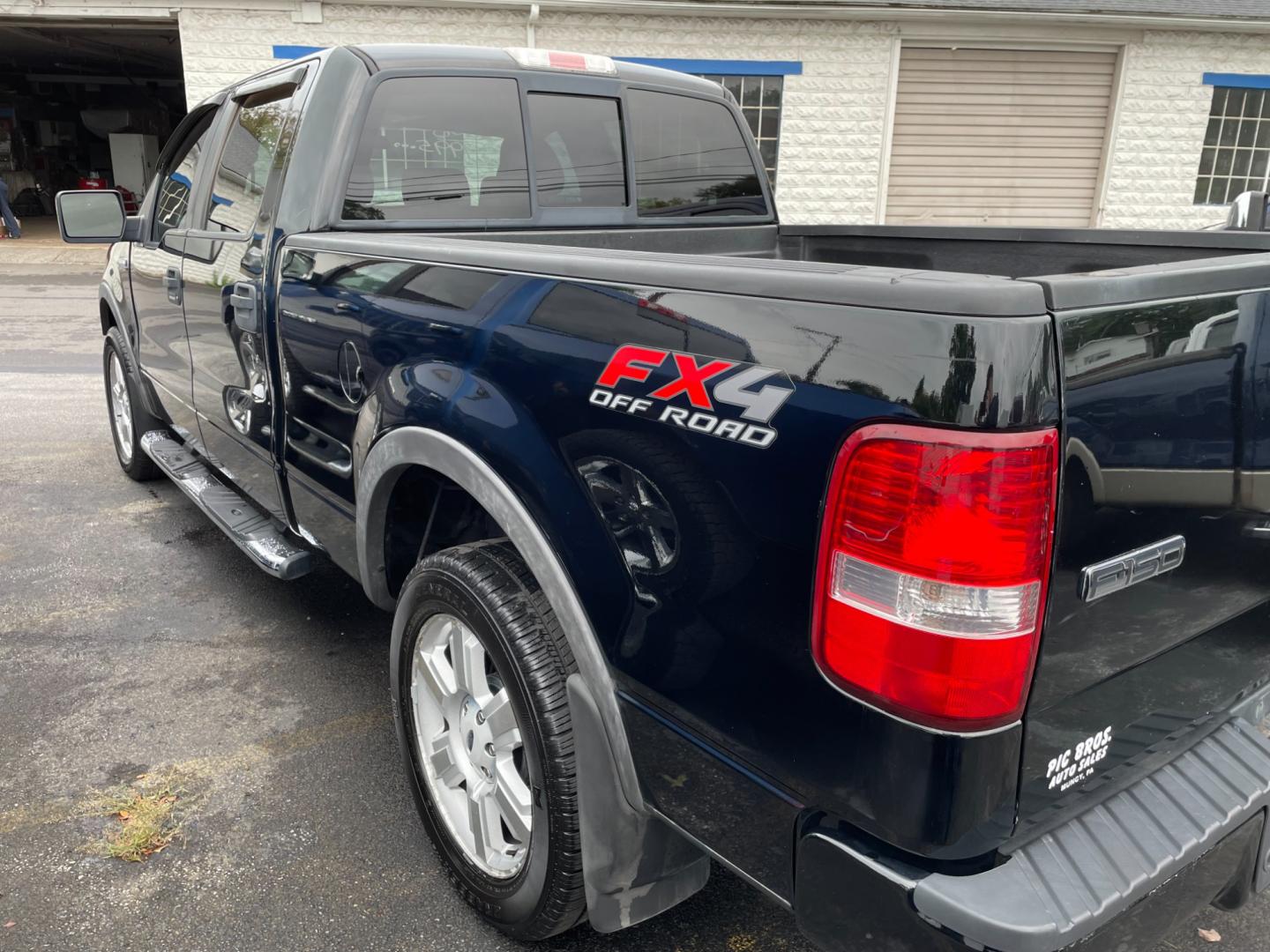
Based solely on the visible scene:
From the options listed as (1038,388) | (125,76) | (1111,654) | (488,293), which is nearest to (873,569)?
(1038,388)

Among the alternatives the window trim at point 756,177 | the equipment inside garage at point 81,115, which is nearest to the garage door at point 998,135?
the window trim at point 756,177

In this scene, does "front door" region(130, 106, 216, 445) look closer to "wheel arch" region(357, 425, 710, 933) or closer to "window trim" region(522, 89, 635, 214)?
"window trim" region(522, 89, 635, 214)

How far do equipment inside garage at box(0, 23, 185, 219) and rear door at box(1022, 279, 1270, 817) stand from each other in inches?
867

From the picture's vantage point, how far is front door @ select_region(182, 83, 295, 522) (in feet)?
9.96

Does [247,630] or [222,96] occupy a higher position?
[222,96]

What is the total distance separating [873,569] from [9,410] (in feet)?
23.8

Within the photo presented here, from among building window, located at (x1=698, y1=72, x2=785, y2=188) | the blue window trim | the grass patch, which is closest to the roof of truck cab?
the grass patch

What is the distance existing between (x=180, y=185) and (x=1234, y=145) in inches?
554

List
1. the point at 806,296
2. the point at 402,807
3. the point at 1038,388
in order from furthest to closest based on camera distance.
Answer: the point at 402,807 → the point at 806,296 → the point at 1038,388

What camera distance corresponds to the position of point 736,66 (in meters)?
12.6

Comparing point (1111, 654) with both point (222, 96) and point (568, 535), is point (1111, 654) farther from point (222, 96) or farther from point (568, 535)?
point (222, 96)

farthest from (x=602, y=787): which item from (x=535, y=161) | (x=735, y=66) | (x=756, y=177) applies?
(x=735, y=66)

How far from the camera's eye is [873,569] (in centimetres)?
130

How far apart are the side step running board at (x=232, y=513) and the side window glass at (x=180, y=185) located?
0.98m
